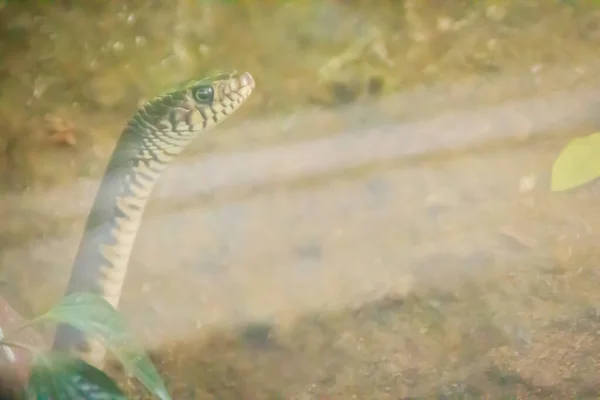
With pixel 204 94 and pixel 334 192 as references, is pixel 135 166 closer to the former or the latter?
pixel 204 94

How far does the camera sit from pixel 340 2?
3.99 ft

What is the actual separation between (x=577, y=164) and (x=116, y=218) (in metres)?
0.75

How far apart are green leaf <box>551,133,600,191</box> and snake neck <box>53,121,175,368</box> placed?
669 mm

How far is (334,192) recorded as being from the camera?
1.12 metres

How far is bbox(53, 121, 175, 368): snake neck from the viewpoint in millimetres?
833

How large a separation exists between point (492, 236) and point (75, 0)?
866 mm

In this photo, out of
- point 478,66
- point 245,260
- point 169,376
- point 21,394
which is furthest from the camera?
point 478,66

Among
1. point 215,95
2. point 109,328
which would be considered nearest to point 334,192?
point 215,95

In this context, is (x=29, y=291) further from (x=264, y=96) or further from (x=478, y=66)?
(x=478, y=66)

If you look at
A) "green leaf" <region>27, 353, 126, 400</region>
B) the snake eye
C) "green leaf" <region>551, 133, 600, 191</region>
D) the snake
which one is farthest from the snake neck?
"green leaf" <region>551, 133, 600, 191</region>

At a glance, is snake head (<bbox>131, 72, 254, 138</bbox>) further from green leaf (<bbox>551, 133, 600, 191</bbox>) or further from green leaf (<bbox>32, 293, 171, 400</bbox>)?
green leaf (<bbox>551, 133, 600, 191</bbox>)

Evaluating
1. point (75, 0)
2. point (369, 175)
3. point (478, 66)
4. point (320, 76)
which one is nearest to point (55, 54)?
point (75, 0)

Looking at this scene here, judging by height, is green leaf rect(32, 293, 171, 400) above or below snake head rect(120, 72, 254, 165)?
below

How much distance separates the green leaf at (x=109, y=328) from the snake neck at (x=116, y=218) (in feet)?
0.65
